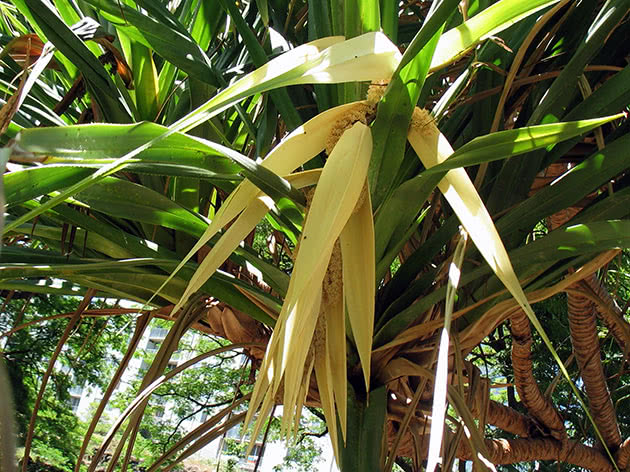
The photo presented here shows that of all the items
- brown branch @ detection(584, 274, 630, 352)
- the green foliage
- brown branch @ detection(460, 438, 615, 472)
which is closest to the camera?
brown branch @ detection(584, 274, 630, 352)

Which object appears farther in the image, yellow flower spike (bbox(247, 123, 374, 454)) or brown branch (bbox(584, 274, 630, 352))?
brown branch (bbox(584, 274, 630, 352))

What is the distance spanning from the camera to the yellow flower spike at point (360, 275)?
559 mm

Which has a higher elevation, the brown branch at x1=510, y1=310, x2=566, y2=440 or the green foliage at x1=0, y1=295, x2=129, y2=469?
the green foliage at x1=0, y1=295, x2=129, y2=469

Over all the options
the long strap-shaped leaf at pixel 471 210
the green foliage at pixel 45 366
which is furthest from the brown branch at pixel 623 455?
the green foliage at pixel 45 366

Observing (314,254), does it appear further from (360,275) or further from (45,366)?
(45,366)

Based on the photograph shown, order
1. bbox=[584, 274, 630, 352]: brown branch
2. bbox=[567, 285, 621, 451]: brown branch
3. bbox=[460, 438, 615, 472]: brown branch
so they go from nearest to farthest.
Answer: bbox=[584, 274, 630, 352]: brown branch → bbox=[567, 285, 621, 451]: brown branch → bbox=[460, 438, 615, 472]: brown branch

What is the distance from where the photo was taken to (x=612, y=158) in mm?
658

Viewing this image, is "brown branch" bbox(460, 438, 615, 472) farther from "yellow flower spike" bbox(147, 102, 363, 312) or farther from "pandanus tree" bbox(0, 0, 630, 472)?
"yellow flower spike" bbox(147, 102, 363, 312)

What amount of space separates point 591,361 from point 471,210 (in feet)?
3.25

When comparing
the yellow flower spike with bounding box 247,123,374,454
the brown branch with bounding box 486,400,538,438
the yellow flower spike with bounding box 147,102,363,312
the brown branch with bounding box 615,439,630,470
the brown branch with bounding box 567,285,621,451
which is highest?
the brown branch with bounding box 567,285,621,451

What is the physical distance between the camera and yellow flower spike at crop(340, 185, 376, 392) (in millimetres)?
559

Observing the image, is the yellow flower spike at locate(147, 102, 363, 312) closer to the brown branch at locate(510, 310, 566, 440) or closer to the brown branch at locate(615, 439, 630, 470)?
the brown branch at locate(510, 310, 566, 440)

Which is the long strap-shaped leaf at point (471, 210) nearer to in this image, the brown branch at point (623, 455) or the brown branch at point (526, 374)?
the brown branch at point (526, 374)

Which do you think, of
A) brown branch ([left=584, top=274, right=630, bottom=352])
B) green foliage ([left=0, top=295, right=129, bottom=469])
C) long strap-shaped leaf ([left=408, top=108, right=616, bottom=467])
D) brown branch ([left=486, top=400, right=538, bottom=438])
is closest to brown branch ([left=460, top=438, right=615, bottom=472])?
brown branch ([left=486, top=400, right=538, bottom=438])
